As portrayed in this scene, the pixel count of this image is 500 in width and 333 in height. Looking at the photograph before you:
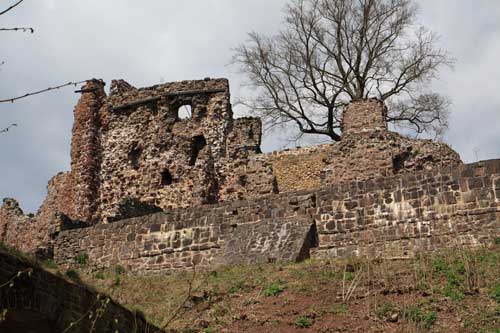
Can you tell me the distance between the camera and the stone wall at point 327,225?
16844 mm

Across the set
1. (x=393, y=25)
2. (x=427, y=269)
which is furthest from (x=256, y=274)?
(x=393, y=25)

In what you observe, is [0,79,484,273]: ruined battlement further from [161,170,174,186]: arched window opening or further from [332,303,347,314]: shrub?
[332,303,347,314]: shrub

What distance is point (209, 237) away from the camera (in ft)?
63.0

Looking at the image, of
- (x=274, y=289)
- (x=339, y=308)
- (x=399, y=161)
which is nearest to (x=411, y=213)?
(x=274, y=289)

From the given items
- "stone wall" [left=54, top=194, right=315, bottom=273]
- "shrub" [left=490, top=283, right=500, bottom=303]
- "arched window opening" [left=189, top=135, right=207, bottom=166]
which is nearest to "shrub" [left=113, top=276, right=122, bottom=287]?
"stone wall" [left=54, top=194, right=315, bottom=273]

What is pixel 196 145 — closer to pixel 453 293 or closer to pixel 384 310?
pixel 453 293

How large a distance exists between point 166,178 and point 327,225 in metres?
10.5

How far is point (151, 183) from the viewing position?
89.5 feet

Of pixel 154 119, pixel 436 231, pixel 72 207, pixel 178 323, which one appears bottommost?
pixel 178 323

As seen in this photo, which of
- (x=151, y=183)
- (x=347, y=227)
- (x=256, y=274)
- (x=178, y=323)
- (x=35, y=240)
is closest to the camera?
(x=178, y=323)

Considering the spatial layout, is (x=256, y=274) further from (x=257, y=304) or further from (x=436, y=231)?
(x=436, y=231)

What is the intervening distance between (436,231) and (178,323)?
6.17 meters

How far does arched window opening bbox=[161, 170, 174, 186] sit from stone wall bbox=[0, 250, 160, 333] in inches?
643

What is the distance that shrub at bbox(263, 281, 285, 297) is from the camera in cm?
1465
